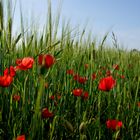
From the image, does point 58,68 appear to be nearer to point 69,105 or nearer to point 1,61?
point 69,105

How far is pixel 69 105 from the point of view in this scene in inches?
58.8

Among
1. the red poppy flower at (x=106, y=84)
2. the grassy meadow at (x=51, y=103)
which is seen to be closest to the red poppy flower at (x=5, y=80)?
the grassy meadow at (x=51, y=103)

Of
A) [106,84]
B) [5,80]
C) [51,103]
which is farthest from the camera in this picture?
[51,103]

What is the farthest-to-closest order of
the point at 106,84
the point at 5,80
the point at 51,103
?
the point at 51,103 → the point at 106,84 → the point at 5,80

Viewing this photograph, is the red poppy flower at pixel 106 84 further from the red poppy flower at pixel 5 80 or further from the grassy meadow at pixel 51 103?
the red poppy flower at pixel 5 80

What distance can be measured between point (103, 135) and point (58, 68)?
64cm

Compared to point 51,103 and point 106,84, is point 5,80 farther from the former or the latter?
point 51,103

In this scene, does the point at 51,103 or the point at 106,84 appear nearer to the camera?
the point at 106,84

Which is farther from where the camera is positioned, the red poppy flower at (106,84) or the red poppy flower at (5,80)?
the red poppy flower at (106,84)

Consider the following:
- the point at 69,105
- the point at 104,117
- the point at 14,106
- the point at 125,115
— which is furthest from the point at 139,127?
the point at 14,106

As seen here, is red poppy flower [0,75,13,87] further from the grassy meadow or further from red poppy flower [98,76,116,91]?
red poppy flower [98,76,116,91]

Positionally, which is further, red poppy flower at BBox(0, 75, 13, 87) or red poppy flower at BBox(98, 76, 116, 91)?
red poppy flower at BBox(98, 76, 116, 91)

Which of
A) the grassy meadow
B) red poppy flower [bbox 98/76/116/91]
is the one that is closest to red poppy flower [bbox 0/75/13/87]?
the grassy meadow

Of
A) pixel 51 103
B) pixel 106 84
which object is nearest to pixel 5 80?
pixel 106 84
